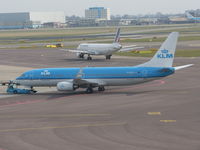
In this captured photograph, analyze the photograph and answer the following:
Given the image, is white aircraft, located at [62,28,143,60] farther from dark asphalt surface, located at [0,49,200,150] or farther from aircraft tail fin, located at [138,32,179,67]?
aircraft tail fin, located at [138,32,179,67]

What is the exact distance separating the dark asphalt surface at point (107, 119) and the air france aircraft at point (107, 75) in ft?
4.71

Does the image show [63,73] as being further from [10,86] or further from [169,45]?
[169,45]

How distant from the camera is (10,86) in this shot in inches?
2274

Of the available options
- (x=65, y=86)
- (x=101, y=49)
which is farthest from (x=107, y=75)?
(x=101, y=49)

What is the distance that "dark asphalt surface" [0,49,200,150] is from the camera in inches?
1222

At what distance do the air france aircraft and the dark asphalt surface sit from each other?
1.44m

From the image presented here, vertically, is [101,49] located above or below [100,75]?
above

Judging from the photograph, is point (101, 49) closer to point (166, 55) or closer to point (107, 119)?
point (166, 55)

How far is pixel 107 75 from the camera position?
2078 inches

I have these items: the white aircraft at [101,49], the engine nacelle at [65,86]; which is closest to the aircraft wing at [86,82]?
the engine nacelle at [65,86]

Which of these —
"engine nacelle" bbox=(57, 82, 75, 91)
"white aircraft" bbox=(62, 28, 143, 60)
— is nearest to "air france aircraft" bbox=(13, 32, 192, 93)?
"engine nacelle" bbox=(57, 82, 75, 91)

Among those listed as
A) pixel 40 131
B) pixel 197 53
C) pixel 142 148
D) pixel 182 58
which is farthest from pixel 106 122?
pixel 197 53

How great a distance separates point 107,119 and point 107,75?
14.7 m

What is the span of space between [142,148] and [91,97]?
2212 cm
